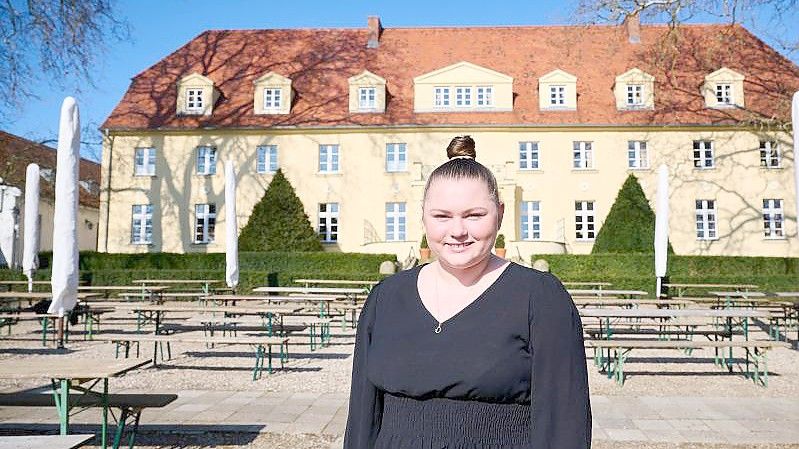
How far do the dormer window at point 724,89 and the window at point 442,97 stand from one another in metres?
12.4

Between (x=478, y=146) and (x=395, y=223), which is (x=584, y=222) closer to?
(x=478, y=146)

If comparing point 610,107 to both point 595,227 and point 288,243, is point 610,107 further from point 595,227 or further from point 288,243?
point 288,243

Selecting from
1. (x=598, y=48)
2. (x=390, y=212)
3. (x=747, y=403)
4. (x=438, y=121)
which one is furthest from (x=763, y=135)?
(x=747, y=403)

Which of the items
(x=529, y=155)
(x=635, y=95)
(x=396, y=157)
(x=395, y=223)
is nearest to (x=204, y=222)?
(x=395, y=223)

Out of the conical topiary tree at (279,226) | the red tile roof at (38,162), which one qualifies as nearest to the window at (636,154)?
the conical topiary tree at (279,226)

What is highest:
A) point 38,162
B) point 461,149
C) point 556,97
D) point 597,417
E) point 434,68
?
point 434,68

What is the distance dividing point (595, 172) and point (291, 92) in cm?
1527

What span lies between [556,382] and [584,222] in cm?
2977

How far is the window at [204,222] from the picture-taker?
104 ft

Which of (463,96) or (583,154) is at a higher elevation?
(463,96)

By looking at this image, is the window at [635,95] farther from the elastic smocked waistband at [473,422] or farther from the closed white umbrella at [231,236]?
the elastic smocked waistband at [473,422]

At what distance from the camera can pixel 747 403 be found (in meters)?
7.28

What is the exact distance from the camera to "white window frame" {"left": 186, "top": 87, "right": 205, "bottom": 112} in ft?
106

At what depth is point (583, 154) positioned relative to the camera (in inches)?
1211
